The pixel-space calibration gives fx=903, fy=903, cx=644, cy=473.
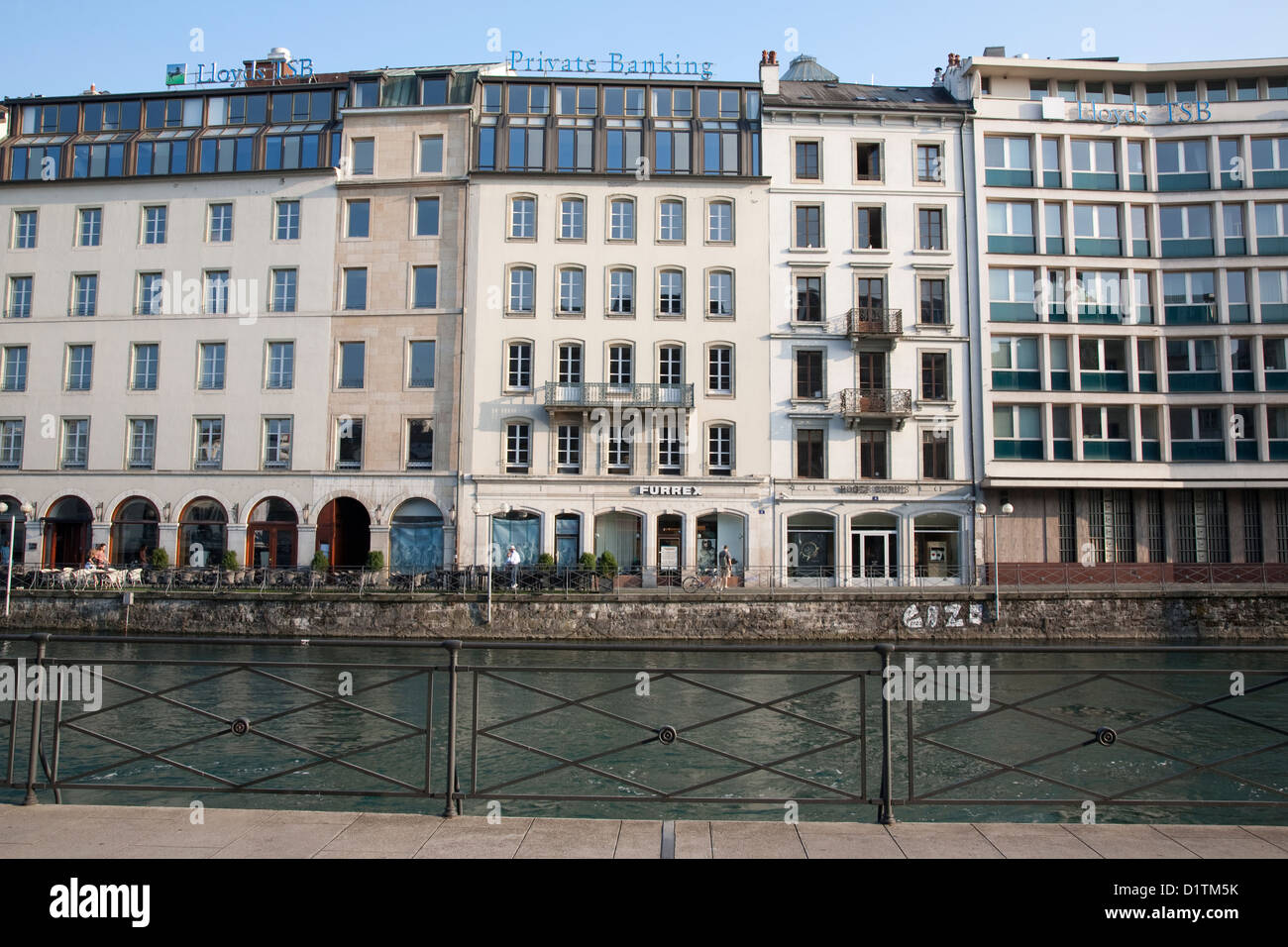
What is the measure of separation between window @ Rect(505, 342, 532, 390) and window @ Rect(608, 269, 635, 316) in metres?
3.75

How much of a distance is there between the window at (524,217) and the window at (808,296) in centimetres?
1095

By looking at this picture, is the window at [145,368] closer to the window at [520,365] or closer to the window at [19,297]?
the window at [19,297]

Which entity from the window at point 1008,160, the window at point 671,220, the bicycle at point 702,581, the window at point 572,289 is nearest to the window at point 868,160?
the window at point 1008,160

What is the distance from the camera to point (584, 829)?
5102mm

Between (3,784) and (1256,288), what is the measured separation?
137 feet

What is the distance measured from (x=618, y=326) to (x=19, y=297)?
25.6m

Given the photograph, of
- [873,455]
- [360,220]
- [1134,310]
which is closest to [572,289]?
[360,220]

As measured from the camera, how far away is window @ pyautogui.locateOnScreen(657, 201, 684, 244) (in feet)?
120

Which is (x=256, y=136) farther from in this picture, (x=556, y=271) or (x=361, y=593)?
(x=361, y=593)

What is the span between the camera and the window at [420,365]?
3625cm

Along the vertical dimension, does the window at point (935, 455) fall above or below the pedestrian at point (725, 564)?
above

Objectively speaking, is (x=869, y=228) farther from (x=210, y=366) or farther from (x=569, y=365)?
(x=210, y=366)

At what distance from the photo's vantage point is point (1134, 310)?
35.8 m
